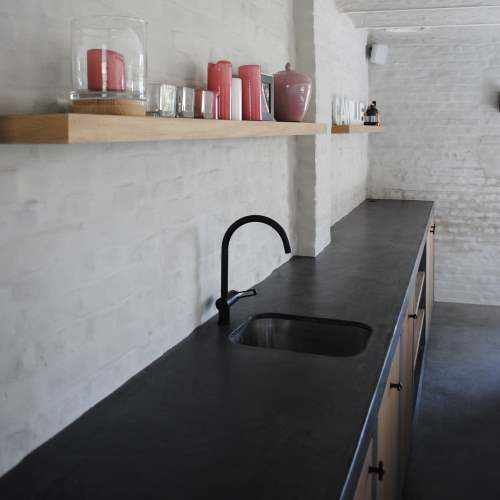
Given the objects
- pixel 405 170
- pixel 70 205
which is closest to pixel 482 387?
pixel 405 170

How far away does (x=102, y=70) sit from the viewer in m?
1.37

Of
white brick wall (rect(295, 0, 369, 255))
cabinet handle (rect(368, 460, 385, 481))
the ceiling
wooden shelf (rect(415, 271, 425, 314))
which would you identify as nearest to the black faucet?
cabinet handle (rect(368, 460, 385, 481))

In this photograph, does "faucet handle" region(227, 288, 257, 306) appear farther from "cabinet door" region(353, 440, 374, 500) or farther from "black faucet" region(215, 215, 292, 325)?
"cabinet door" region(353, 440, 374, 500)

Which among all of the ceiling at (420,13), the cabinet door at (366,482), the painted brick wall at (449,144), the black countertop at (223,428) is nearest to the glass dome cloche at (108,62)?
the black countertop at (223,428)

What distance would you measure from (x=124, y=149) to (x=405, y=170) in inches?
190

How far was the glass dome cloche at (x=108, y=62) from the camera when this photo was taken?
137 centimetres

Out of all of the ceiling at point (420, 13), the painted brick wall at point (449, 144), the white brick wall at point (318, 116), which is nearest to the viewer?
the white brick wall at point (318, 116)

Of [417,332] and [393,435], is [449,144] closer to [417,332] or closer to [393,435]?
[417,332]

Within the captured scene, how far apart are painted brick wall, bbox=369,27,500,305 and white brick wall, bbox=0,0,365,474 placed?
3.57 meters

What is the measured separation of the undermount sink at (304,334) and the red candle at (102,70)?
113 centimetres

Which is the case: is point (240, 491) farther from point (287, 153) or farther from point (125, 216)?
point (287, 153)

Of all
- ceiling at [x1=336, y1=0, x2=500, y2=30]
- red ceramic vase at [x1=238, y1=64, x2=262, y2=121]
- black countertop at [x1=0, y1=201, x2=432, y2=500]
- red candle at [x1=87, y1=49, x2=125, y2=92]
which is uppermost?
ceiling at [x1=336, y1=0, x2=500, y2=30]

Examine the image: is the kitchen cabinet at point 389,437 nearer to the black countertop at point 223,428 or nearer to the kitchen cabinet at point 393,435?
the kitchen cabinet at point 393,435

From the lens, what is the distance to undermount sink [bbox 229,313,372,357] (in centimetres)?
231
